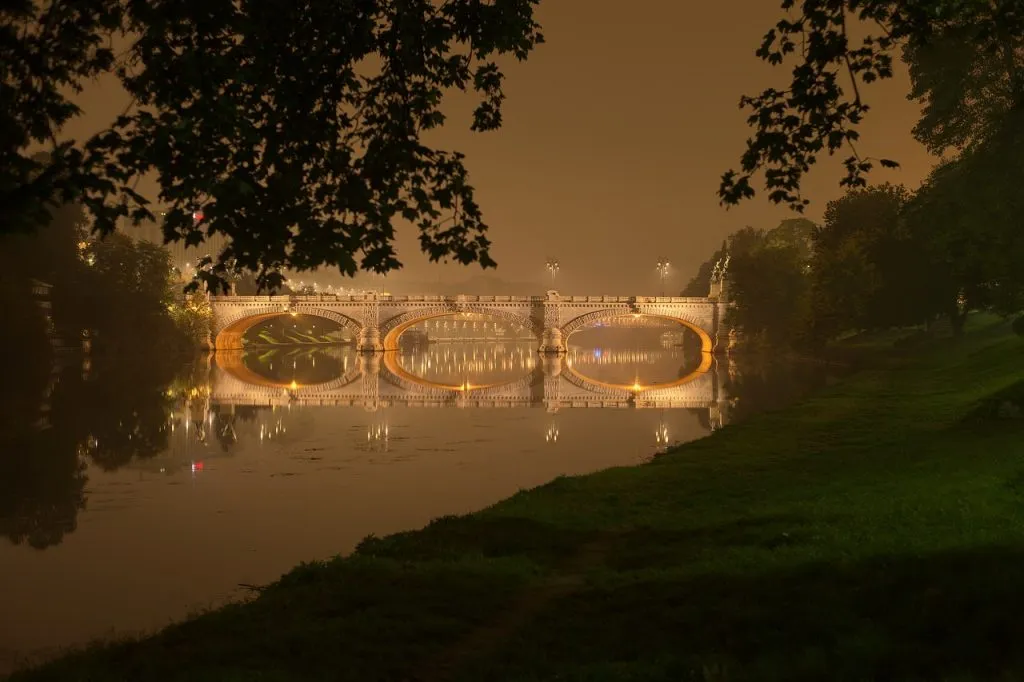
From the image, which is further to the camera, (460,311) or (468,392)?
(460,311)

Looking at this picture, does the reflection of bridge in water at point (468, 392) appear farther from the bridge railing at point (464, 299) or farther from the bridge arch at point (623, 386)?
the bridge railing at point (464, 299)

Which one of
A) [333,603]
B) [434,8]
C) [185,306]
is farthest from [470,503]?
[185,306]

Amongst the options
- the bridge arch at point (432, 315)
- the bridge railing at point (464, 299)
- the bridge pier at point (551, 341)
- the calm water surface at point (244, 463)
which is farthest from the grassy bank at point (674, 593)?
the bridge arch at point (432, 315)

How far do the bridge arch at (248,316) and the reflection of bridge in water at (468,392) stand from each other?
3264cm

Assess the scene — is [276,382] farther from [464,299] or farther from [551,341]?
[551,341]

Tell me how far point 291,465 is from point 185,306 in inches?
3206

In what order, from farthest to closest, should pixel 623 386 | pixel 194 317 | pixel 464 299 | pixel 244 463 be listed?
pixel 464 299 → pixel 194 317 → pixel 623 386 → pixel 244 463

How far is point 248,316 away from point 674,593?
116 metres

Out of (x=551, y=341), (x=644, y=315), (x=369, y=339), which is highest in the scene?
(x=644, y=315)

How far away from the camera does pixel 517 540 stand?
59.6 ft

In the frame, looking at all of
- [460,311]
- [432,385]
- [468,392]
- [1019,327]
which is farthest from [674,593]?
[460,311]

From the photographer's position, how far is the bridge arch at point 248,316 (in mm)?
121750

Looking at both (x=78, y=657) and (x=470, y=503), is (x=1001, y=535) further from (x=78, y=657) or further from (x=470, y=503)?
(x=470, y=503)

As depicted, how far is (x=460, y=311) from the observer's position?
125062mm
